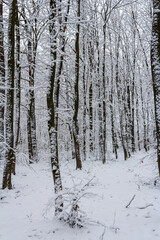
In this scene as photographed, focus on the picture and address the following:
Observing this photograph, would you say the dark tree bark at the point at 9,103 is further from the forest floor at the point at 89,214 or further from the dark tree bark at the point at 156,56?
the dark tree bark at the point at 156,56

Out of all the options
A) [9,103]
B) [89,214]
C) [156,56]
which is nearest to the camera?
[156,56]

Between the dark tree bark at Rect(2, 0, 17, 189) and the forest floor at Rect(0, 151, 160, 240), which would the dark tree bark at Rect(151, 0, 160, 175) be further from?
the dark tree bark at Rect(2, 0, 17, 189)

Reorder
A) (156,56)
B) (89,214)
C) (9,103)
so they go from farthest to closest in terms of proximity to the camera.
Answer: (9,103) < (89,214) < (156,56)

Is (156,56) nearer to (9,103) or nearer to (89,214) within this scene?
(89,214)

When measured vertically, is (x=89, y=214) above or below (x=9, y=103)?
below

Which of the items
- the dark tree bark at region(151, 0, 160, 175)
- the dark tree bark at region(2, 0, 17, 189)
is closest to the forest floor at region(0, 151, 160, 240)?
the dark tree bark at region(2, 0, 17, 189)


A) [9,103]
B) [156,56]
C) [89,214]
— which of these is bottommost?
[89,214]

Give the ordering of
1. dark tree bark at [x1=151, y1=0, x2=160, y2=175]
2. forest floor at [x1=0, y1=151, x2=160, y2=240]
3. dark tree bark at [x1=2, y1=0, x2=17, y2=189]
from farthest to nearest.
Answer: dark tree bark at [x1=2, y1=0, x2=17, y2=189]
dark tree bark at [x1=151, y1=0, x2=160, y2=175]
forest floor at [x1=0, y1=151, x2=160, y2=240]

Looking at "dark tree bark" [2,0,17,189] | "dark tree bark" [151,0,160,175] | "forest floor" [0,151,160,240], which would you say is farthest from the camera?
"dark tree bark" [2,0,17,189]

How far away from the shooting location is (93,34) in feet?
53.3

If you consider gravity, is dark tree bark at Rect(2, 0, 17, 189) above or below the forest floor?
above

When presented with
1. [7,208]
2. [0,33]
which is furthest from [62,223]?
[0,33]

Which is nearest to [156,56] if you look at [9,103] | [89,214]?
[89,214]

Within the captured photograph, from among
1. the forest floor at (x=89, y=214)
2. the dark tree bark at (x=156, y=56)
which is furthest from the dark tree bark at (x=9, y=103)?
the dark tree bark at (x=156, y=56)
